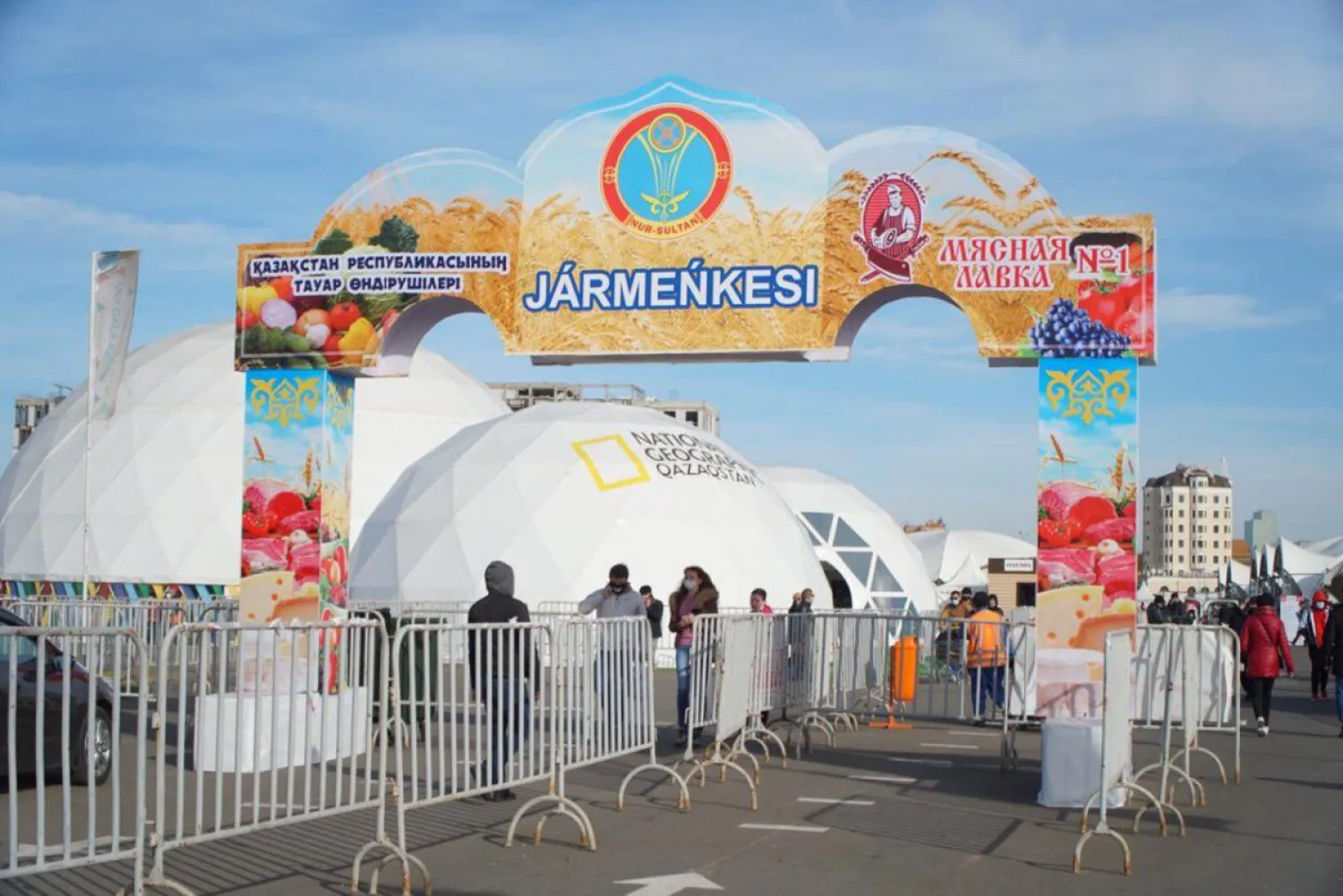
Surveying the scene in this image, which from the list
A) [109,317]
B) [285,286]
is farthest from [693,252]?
[109,317]

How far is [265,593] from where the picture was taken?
1394 cm

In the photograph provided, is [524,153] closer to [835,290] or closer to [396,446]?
[835,290]

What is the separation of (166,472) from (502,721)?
37546 millimetres

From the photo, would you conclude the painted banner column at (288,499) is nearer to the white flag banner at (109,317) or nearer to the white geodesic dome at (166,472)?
the white flag banner at (109,317)

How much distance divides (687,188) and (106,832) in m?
7.14

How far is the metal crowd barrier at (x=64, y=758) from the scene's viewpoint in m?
7.11

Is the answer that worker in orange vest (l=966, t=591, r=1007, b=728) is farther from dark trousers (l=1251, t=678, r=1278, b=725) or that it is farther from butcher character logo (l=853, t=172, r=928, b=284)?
butcher character logo (l=853, t=172, r=928, b=284)

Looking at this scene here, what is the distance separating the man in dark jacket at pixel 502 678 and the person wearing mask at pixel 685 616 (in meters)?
4.14

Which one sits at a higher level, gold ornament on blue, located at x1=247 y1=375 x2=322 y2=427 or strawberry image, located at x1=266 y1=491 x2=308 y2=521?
gold ornament on blue, located at x1=247 y1=375 x2=322 y2=427

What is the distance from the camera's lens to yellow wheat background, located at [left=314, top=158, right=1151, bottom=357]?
12641 millimetres

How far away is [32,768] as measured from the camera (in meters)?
10.6

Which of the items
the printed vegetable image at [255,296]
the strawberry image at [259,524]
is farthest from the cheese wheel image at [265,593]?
the printed vegetable image at [255,296]

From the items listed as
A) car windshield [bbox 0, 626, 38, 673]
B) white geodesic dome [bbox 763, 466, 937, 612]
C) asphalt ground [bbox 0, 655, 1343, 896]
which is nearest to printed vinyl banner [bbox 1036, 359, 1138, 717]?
asphalt ground [bbox 0, 655, 1343, 896]

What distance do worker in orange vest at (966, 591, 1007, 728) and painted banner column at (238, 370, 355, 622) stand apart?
24.6 ft
